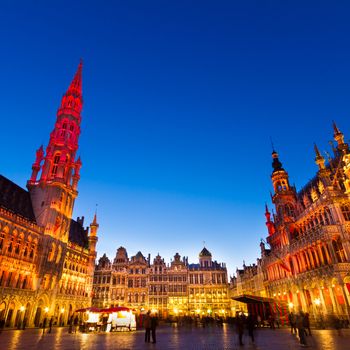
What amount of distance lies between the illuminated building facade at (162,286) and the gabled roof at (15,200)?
33.5m

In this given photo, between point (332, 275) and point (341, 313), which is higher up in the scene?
point (332, 275)

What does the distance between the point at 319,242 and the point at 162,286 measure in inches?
2044

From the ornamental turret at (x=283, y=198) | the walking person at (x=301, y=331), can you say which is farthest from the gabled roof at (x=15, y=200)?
the ornamental turret at (x=283, y=198)

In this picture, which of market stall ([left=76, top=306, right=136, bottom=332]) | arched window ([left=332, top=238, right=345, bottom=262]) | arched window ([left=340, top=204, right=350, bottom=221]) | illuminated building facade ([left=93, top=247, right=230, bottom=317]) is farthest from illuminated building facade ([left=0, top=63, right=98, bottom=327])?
arched window ([left=340, top=204, right=350, bottom=221])

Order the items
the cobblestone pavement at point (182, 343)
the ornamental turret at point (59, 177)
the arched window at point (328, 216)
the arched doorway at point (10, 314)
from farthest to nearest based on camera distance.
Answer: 1. the ornamental turret at point (59, 177)
2. the arched doorway at point (10, 314)
3. the arched window at point (328, 216)
4. the cobblestone pavement at point (182, 343)

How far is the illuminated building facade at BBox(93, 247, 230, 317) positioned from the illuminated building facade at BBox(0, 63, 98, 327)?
35.3 ft

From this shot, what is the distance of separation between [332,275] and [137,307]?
2240 inches

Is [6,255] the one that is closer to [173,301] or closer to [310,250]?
[310,250]

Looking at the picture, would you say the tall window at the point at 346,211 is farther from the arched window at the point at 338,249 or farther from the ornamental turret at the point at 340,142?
the ornamental turret at the point at 340,142

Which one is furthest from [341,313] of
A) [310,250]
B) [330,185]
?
[330,185]

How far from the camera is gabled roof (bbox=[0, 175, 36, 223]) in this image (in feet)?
153

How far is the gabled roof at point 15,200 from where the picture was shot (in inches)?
1831

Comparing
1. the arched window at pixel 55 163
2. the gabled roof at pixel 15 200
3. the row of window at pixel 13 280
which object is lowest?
the row of window at pixel 13 280

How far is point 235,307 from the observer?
245ft
